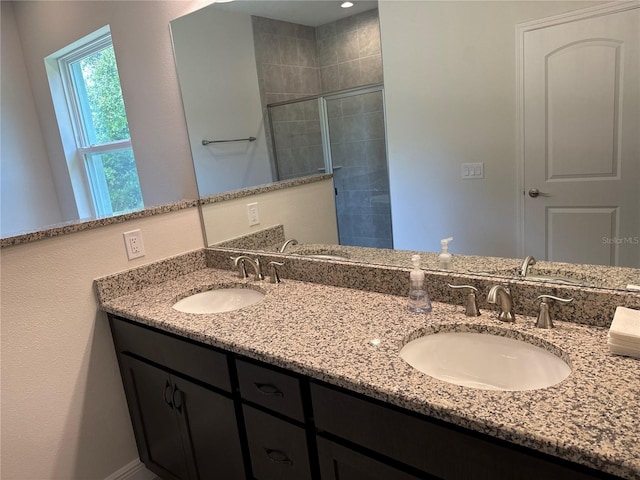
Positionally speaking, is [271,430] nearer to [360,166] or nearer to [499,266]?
[499,266]

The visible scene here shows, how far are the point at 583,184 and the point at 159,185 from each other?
2078mm

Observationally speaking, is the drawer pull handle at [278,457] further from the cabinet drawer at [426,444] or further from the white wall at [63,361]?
the white wall at [63,361]

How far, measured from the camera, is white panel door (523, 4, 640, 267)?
1091 mm

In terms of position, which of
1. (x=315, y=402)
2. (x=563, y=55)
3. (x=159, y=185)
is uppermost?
(x=563, y=55)

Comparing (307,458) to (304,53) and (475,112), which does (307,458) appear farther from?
(304,53)

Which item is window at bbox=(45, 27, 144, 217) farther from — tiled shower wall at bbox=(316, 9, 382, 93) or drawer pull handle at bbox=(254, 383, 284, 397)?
drawer pull handle at bbox=(254, 383, 284, 397)

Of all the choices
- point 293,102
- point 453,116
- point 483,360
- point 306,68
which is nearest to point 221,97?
point 293,102

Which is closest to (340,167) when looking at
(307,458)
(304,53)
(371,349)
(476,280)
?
(304,53)

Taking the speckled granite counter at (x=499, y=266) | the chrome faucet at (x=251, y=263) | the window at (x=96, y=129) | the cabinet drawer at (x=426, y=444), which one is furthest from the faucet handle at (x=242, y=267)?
the window at (x=96, y=129)

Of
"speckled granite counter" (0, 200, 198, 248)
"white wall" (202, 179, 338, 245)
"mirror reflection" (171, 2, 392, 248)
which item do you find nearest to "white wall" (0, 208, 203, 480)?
"speckled granite counter" (0, 200, 198, 248)

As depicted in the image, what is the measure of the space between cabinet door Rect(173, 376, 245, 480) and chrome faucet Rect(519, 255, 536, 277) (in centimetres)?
97

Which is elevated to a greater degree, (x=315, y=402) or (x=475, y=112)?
(x=475, y=112)

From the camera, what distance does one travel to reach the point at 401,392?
95 cm

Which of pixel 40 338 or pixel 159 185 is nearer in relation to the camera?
pixel 40 338
